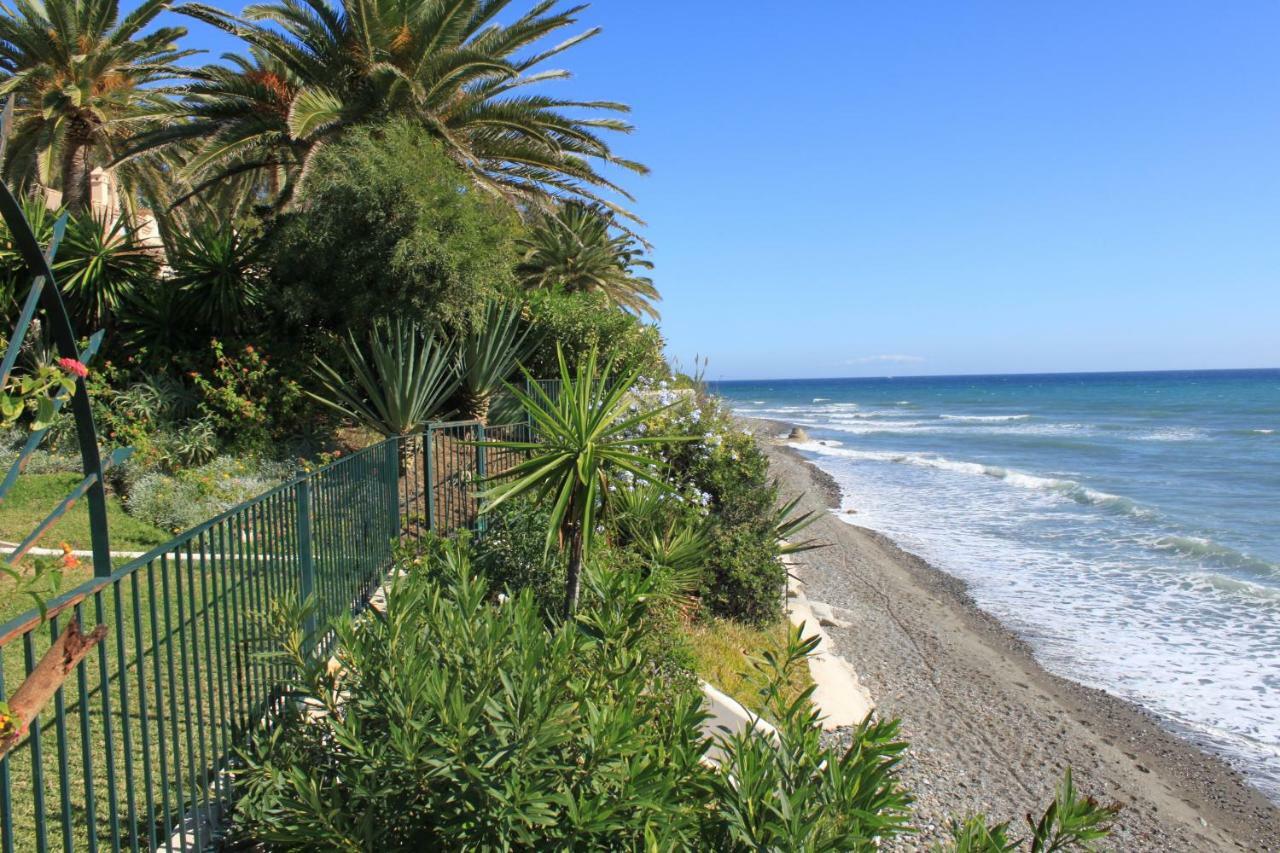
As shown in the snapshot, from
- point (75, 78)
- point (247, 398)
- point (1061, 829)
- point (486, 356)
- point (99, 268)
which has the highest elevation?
point (75, 78)

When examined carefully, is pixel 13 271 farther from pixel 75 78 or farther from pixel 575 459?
pixel 575 459

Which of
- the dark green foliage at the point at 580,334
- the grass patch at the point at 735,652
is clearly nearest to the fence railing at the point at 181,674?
the grass patch at the point at 735,652

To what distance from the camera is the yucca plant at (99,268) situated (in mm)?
12367

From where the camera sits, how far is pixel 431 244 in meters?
11.1

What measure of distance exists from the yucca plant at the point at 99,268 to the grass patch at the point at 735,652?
992cm

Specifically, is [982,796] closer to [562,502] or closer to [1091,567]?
[562,502]

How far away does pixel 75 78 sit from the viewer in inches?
592

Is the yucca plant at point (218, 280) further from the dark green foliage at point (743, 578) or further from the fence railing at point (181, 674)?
the dark green foliage at point (743, 578)

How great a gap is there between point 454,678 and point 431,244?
29.3ft

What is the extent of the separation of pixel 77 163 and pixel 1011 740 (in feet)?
59.0

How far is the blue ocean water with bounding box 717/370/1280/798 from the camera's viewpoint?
10.3m

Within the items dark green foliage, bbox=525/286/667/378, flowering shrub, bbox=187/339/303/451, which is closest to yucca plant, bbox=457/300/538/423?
dark green foliage, bbox=525/286/667/378

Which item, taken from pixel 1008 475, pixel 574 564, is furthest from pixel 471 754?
pixel 1008 475

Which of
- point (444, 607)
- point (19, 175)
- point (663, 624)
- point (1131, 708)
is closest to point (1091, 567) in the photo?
point (1131, 708)
